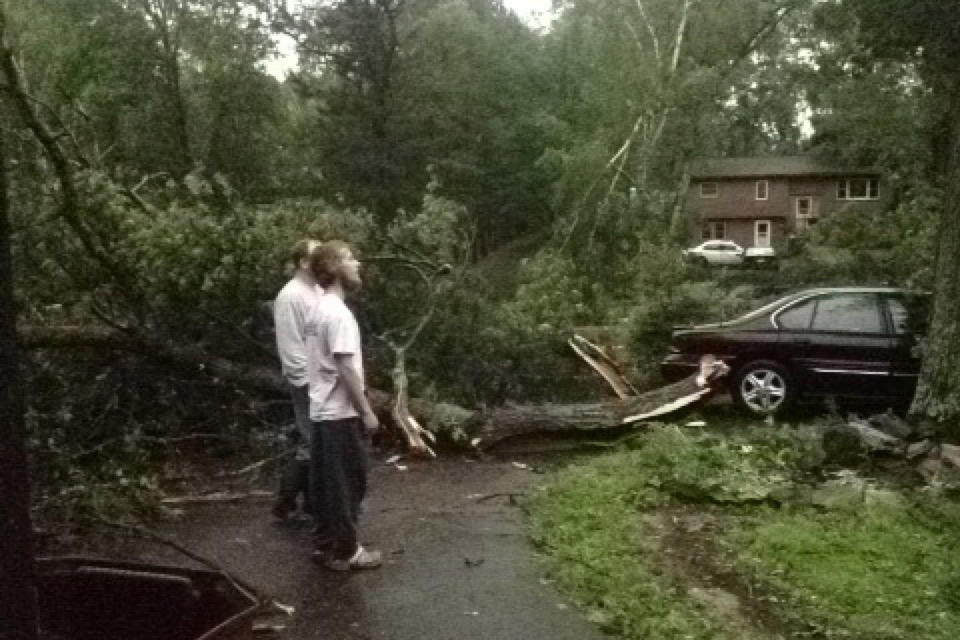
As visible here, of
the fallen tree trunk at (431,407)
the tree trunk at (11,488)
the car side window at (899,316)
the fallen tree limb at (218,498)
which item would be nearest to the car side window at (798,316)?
the car side window at (899,316)

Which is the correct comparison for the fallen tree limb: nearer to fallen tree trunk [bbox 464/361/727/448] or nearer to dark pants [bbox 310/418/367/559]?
dark pants [bbox 310/418/367/559]

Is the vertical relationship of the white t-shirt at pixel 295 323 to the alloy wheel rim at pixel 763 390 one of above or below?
above

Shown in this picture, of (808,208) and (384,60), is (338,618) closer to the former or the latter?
(384,60)

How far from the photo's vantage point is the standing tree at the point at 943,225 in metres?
10.7

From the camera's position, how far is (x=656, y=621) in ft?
19.8

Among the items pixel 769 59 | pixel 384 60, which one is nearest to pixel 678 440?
pixel 384 60

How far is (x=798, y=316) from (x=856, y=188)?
49.5 meters

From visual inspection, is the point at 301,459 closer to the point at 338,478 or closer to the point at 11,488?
the point at 338,478

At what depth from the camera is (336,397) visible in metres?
6.56

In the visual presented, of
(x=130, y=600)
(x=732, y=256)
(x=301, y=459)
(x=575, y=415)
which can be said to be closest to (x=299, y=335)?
(x=301, y=459)

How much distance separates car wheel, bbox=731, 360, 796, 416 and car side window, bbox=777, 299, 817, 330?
478 mm

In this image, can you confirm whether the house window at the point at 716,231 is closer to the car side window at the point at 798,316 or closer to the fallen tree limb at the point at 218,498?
the car side window at the point at 798,316

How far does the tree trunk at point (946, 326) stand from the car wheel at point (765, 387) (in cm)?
154

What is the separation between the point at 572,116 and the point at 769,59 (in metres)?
9.71
